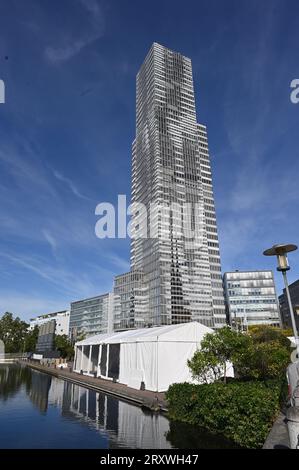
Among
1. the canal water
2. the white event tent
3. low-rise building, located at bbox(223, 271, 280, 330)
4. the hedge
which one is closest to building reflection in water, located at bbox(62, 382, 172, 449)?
the canal water

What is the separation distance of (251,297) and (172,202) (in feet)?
170

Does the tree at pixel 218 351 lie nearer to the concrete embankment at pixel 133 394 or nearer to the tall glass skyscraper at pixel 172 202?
the concrete embankment at pixel 133 394

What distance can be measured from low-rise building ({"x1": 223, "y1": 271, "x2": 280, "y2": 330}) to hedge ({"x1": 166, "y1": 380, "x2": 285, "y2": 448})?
11822 cm

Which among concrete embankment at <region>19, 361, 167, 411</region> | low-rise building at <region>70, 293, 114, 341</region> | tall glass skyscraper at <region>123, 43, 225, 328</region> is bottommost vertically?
concrete embankment at <region>19, 361, 167, 411</region>

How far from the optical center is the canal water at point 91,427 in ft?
40.1

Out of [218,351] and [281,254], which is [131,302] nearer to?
[218,351]

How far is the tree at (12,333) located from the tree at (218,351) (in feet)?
375

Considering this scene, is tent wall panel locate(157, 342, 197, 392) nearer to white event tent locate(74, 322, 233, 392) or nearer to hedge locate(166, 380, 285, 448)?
white event tent locate(74, 322, 233, 392)

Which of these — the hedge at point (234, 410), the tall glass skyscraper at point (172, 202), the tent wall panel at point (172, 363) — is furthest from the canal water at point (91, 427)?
the tall glass skyscraper at point (172, 202)

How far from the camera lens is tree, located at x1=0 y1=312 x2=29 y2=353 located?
381ft

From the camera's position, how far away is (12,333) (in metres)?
120

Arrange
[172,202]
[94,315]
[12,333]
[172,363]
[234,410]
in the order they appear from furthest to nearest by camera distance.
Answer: [94,315] < [172,202] < [12,333] < [172,363] < [234,410]

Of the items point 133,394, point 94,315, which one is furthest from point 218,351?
point 94,315

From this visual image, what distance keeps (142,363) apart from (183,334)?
426 centimetres
